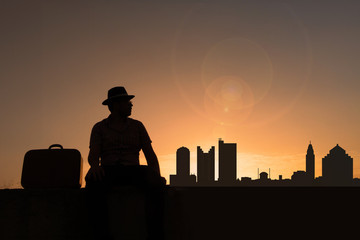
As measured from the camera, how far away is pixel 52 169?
17.8ft

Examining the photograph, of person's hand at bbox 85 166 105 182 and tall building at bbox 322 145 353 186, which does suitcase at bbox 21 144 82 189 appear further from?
tall building at bbox 322 145 353 186

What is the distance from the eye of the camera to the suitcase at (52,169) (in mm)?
5410

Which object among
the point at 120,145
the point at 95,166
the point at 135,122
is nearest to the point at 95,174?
the point at 95,166

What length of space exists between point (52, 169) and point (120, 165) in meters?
0.86

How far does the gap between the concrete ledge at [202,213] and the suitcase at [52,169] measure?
11cm

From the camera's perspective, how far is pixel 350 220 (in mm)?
5789

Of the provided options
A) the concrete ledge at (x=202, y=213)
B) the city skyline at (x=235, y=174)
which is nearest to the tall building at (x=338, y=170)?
the city skyline at (x=235, y=174)

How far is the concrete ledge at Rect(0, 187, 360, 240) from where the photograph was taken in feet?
17.5

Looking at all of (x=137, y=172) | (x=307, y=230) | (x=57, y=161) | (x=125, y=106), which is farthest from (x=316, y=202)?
(x=57, y=161)

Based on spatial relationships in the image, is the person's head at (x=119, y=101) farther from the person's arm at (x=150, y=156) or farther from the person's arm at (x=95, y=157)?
the person's arm at (x=150, y=156)

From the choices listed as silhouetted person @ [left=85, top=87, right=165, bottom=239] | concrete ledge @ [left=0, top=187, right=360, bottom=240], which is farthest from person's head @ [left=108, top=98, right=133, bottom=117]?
concrete ledge @ [left=0, top=187, right=360, bottom=240]

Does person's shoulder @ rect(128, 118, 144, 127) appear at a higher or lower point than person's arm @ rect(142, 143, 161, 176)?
higher

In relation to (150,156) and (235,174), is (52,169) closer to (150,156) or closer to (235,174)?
(150,156)

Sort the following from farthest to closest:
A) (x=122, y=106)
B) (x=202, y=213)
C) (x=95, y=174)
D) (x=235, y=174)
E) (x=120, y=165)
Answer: (x=235, y=174), (x=202, y=213), (x=122, y=106), (x=120, y=165), (x=95, y=174)
